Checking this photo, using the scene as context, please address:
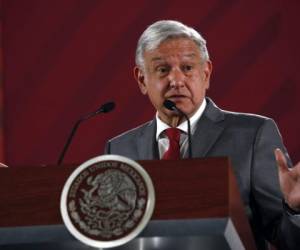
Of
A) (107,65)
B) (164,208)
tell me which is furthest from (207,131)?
(107,65)

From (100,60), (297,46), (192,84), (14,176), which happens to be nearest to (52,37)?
(100,60)

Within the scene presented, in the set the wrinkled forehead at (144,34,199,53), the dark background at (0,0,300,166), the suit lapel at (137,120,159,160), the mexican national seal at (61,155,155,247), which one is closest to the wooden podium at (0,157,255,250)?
the mexican national seal at (61,155,155,247)

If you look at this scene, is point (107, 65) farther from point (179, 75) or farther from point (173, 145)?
point (173, 145)

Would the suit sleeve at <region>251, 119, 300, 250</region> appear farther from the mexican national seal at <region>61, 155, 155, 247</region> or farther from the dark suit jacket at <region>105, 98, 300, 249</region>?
the mexican national seal at <region>61, 155, 155, 247</region>

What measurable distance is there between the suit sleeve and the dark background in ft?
3.08

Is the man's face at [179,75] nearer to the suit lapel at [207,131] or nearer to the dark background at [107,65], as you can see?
the suit lapel at [207,131]

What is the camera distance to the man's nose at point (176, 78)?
221 cm

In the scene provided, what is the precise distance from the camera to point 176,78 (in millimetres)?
2219

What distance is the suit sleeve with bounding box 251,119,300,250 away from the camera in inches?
68.5

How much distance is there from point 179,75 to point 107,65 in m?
0.96

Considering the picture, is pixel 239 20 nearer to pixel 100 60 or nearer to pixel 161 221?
pixel 100 60

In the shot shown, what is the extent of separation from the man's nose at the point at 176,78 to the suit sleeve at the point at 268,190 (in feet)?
0.89

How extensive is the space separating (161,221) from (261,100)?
1756 millimetres

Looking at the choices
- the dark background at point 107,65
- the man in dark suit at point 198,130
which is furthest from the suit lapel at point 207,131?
the dark background at point 107,65
